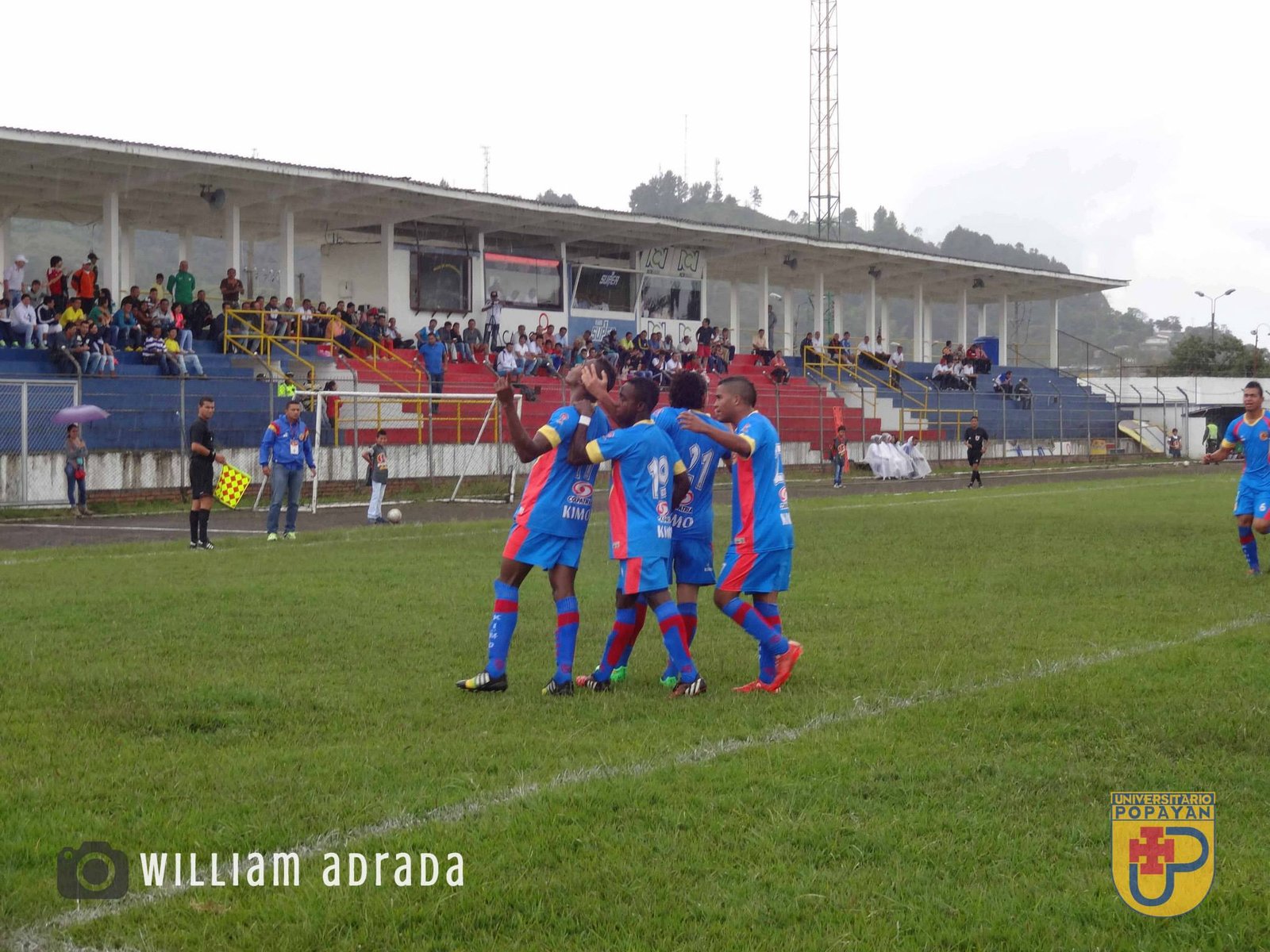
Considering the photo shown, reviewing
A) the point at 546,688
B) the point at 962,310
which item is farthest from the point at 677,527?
the point at 962,310

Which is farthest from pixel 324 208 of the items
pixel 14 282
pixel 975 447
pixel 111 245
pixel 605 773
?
pixel 605 773

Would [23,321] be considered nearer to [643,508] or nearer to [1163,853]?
[643,508]

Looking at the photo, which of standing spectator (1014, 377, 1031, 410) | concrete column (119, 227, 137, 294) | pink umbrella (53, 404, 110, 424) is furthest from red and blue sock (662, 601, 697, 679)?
standing spectator (1014, 377, 1031, 410)

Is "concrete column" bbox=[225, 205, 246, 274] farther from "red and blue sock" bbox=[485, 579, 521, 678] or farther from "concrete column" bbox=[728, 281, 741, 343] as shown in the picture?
"red and blue sock" bbox=[485, 579, 521, 678]

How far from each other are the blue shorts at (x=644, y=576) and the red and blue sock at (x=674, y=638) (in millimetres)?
129

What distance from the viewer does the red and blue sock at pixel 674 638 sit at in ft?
25.3

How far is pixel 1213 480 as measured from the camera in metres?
35.8

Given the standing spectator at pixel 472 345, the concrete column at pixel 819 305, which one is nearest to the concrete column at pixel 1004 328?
the concrete column at pixel 819 305

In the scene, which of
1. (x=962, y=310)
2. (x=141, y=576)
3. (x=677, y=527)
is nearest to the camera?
(x=677, y=527)

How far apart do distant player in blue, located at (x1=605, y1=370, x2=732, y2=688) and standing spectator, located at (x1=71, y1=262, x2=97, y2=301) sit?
2252 cm

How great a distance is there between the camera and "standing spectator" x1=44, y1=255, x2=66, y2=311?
1073 inches

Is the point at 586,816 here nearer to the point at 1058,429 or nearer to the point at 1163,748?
the point at 1163,748

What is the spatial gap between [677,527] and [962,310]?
54.3 m

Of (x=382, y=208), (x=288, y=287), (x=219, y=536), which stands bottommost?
(x=219, y=536)
